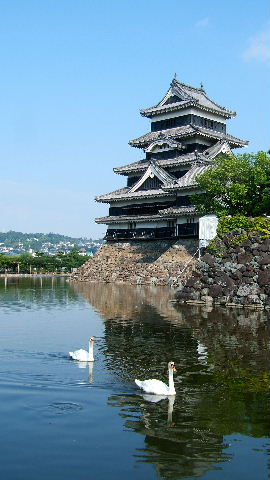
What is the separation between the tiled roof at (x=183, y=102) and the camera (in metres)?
64.1

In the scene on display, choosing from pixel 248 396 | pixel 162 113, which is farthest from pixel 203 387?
pixel 162 113

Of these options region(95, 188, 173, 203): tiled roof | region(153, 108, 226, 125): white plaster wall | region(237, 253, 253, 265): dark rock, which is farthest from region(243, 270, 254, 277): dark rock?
region(153, 108, 226, 125): white plaster wall

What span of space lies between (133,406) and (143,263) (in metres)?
46.7

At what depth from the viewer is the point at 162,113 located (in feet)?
221

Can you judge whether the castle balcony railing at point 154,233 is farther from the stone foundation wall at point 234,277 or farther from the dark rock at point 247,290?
the dark rock at point 247,290

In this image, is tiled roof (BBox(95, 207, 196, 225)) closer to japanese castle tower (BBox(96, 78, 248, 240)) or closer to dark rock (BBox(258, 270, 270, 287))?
japanese castle tower (BBox(96, 78, 248, 240))

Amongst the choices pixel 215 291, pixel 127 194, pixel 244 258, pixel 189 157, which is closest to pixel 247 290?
pixel 244 258

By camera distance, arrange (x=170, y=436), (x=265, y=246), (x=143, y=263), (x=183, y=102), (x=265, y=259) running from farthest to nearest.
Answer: (x=183, y=102) < (x=143, y=263) < (x=265, y=246) < (x=265, y=259) < (x=170, y=436)

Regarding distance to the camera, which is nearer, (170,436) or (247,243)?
(170,436)

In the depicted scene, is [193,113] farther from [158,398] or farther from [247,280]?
[158,398]

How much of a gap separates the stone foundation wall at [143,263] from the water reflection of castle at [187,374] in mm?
23801

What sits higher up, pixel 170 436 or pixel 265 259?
pixel 265 259

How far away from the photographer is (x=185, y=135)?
61.9 m

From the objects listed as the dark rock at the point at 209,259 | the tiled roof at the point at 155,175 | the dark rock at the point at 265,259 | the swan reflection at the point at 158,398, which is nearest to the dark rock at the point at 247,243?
the dark rock at the point at 265,259
